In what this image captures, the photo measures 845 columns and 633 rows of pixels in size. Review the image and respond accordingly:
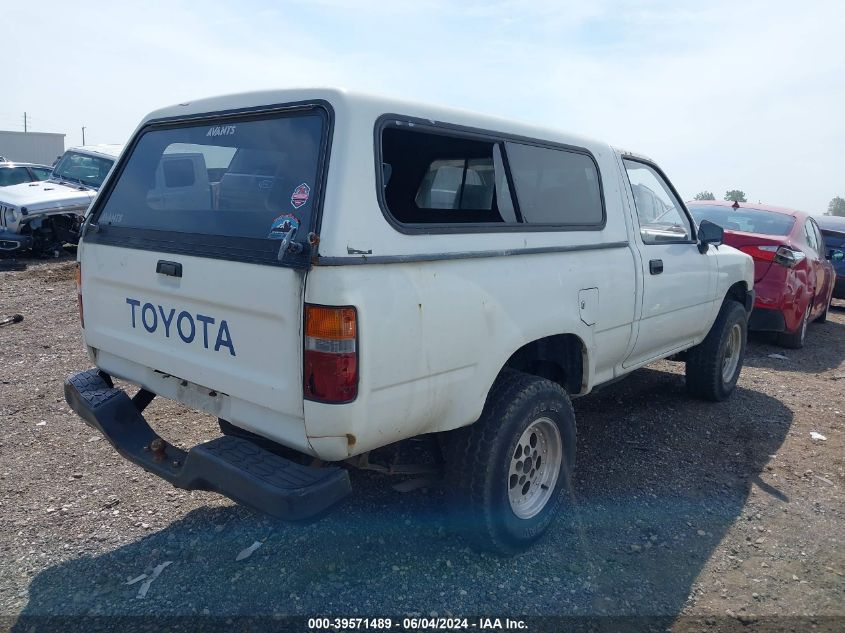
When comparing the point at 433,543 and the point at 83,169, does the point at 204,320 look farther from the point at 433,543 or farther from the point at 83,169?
the point at 83,169

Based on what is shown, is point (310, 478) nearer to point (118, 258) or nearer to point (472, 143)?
point (118, 258)

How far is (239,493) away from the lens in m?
2.37

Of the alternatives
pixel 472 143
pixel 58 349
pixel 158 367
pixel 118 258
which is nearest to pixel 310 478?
pixel 158 367

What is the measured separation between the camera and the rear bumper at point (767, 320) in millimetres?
6879

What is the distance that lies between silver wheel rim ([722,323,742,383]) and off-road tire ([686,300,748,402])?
0.15 ft

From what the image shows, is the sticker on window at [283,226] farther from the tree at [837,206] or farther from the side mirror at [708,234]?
the tree at [837,206]

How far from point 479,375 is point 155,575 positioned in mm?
1678

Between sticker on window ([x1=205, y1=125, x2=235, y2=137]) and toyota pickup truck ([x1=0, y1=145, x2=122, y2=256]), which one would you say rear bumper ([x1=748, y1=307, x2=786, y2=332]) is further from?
toyota pickup truck ([x1=0, y1=145, x2=122, y2=256])

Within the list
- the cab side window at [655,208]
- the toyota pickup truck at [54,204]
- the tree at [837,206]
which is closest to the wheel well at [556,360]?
the cab side window at [655,208]

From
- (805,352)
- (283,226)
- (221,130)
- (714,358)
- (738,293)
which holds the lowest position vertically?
(805,352)

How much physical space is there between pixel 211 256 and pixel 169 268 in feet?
0.83

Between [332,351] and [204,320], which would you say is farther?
[204,320]

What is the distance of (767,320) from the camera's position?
6934 mm

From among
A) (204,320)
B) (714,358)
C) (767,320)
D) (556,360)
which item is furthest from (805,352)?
(204,320)
